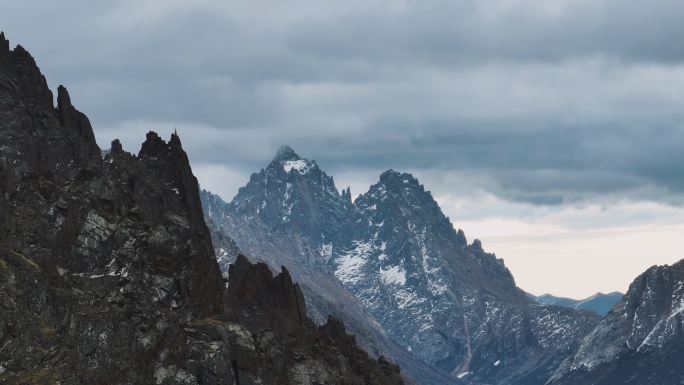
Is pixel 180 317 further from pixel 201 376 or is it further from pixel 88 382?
pixel 88 382

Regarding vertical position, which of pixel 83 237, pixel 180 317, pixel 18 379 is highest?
pixel 83 237

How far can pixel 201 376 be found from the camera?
170625 mm

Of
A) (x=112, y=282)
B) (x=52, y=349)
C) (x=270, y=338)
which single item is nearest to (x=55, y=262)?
(x=112, y=282)

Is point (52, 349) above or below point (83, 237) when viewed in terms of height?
below

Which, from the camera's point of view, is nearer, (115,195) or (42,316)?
(42,316)

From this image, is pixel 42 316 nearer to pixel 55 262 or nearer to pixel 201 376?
pixel 55 262

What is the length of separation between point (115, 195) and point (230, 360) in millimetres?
34403

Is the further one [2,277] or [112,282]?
[112,282]

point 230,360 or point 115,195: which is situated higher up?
point 115,195

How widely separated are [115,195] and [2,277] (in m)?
40.9

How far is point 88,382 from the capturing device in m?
152

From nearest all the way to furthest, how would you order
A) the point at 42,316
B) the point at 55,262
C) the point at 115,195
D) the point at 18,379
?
the point at 18,379 < the point at 42,316 < the point at 55,262 < the point at 115,195

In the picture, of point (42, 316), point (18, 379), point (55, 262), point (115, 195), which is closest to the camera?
point (18, 379)

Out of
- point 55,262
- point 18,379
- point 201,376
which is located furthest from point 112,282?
point 18,379
